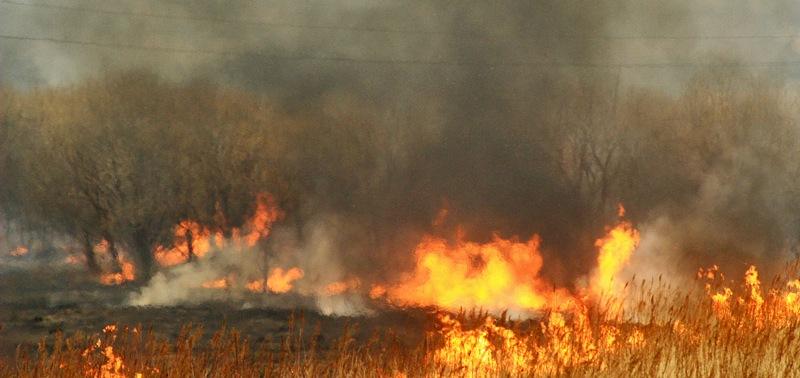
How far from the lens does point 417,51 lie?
29.3 m

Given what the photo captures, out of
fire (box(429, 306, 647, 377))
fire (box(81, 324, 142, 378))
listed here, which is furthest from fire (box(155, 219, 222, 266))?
fire (box(429, 306, 647, 377))

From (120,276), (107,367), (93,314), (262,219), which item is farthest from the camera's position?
(262,219)

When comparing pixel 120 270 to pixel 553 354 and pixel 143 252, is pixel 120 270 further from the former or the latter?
pixel 553 354

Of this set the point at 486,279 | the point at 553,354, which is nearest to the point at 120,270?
the point at 486,279

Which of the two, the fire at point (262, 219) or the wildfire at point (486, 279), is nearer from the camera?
the wildfire at point (486, 279)

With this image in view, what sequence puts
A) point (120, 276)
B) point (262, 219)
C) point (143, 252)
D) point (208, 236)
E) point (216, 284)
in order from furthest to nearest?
1. point (262, 219)
2. point (216, 284)
3. point (208, 236)
4. point (143, 252)
5. point (120, 276)

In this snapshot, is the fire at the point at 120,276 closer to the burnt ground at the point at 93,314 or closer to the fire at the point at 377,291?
the burnt ground at the point at 93,314

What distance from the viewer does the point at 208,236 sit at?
3005cm

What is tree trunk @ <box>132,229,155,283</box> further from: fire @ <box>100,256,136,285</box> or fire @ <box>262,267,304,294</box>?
fire @ <box>262,267,304,294</box>

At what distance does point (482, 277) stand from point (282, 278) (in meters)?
7.86

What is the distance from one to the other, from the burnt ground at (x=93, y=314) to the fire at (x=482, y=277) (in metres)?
1.09

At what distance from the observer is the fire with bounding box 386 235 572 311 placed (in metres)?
26.1

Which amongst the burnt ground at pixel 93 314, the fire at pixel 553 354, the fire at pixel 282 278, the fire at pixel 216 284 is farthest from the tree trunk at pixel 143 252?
the fire at pixel 553 354

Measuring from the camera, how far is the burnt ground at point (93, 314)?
2691 centimetres
